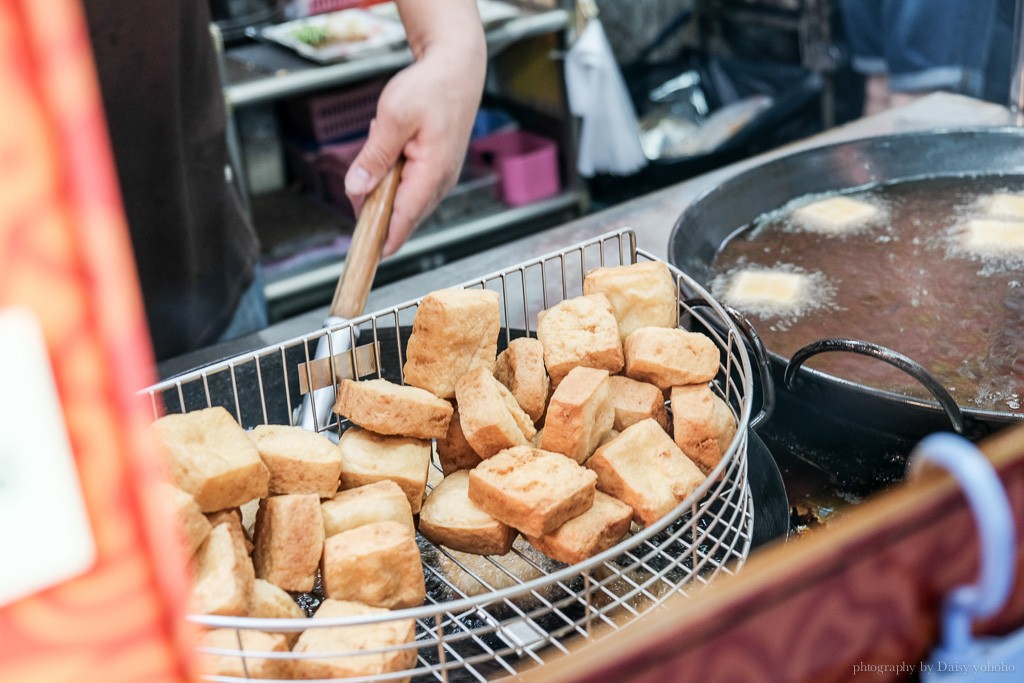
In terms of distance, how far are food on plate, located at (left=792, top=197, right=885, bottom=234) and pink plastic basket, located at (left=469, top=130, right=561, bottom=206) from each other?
218 cm

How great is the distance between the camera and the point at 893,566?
0.54m

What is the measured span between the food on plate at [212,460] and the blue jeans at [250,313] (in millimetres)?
1267

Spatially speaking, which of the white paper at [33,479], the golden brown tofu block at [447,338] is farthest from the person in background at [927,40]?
the white paper at [33,479]

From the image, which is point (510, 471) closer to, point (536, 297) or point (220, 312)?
point (536, 297)

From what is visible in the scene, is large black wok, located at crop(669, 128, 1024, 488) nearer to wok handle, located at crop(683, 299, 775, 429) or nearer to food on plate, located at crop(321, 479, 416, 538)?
wok handle, located at crop(683, 299, 775, 429)

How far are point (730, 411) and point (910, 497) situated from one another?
67 centimetres

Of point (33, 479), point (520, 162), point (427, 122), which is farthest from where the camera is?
point (520, 162)

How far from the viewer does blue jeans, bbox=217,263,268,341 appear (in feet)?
7.69

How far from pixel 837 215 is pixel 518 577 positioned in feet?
4.55

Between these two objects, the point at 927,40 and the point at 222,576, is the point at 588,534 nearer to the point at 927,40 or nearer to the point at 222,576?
the point at 222,576

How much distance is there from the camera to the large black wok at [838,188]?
125cm

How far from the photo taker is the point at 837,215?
7.07 ft

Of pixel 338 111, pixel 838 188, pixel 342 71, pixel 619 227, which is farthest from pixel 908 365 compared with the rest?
pixel 338 111

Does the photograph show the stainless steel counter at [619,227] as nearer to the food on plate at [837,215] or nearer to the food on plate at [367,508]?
the food on plate at [837,215]
